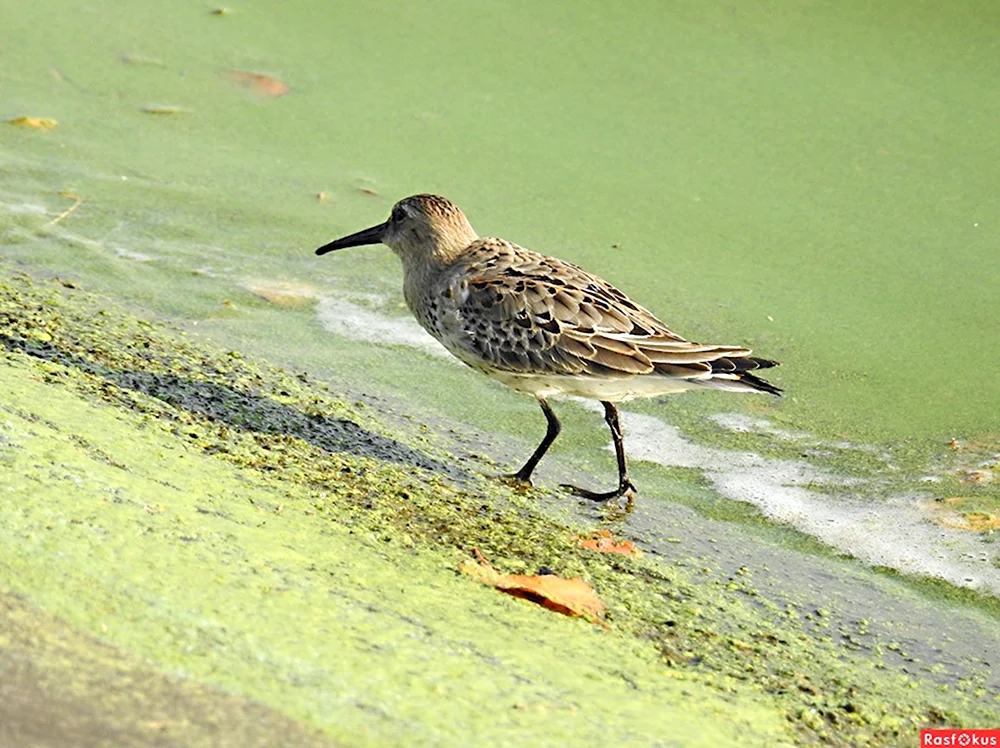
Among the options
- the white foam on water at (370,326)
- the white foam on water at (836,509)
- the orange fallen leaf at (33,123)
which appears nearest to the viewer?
A: the white foam on water at (836,509)

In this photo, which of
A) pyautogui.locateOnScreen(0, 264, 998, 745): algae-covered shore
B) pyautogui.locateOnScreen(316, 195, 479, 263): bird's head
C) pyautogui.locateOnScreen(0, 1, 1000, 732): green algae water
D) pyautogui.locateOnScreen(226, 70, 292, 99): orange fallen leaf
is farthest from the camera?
pyautogui.locateOnScreen(226, 70, 292, 99): orange fallen leaf

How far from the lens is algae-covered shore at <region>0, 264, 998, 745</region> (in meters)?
2.40

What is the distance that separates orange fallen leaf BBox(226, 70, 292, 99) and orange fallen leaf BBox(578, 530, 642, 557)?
398cm

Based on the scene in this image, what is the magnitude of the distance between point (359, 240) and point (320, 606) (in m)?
3.01

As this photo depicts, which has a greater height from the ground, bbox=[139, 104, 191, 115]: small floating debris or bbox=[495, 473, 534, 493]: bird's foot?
bbox=[139, 104, 191, 115]: small floating debris

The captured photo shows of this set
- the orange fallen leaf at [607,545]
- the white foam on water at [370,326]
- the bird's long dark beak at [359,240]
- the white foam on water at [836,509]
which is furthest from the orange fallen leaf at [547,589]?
the bird's long dark beak at [359,240]

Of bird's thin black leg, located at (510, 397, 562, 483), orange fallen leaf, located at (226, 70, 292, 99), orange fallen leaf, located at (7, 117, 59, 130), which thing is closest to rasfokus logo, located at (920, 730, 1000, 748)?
bird's thin black leg, located at (510, 397, 562, 483)

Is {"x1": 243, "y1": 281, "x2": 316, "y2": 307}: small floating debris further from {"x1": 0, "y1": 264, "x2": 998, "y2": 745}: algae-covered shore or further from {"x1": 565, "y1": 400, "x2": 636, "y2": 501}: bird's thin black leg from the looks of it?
{"x1": 565, "y1": 400, "x2": 636, "y2": 501}: bird's thin black leg

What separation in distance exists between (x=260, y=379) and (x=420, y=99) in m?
Result: 2.91

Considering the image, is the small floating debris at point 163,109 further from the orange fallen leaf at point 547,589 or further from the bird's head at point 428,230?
the orange fallen leaf at point 547,589

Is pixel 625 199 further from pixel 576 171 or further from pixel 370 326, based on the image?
pixel 370 326

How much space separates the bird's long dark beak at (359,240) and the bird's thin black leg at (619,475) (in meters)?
1.31

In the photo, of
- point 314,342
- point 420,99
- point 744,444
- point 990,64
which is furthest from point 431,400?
point 990,64

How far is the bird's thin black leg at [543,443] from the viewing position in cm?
456
